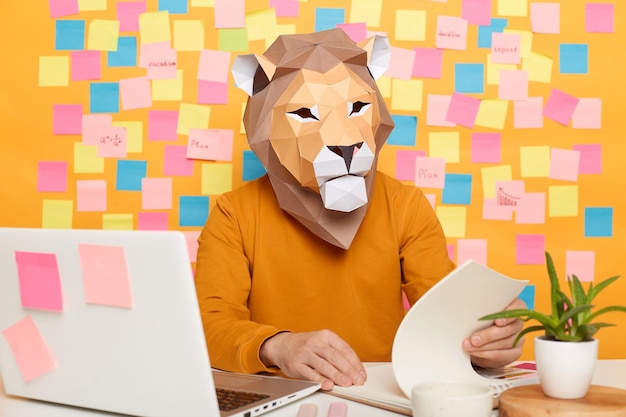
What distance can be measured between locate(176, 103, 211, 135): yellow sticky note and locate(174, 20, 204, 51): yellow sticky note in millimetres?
158

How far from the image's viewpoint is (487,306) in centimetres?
101

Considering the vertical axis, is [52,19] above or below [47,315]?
above

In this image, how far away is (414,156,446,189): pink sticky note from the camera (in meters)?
1.95

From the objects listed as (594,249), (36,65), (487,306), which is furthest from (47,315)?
(594,249)

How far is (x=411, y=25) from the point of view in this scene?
1.96m

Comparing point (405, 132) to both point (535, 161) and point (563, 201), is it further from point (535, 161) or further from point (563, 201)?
point (563, 201)

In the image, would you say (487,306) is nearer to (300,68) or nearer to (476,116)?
(300,68)

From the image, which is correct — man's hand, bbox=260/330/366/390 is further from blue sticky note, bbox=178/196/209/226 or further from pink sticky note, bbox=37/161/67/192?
pink sticky note, bbox=37/161/67/192

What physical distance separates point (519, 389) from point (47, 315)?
601 mm

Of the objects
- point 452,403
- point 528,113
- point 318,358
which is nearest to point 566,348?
point 452,403

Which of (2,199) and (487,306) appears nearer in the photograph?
(487,306)

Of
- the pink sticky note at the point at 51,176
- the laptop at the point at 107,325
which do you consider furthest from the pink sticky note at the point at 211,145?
the laptop at the point at 107,325

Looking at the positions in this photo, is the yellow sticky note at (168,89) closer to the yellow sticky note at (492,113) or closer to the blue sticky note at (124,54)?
the blue sticky note at (124,54)

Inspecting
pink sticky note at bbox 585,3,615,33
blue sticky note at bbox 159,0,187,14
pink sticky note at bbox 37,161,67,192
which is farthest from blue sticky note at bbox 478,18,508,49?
pink sticky note at bbox 37,161,67,192
